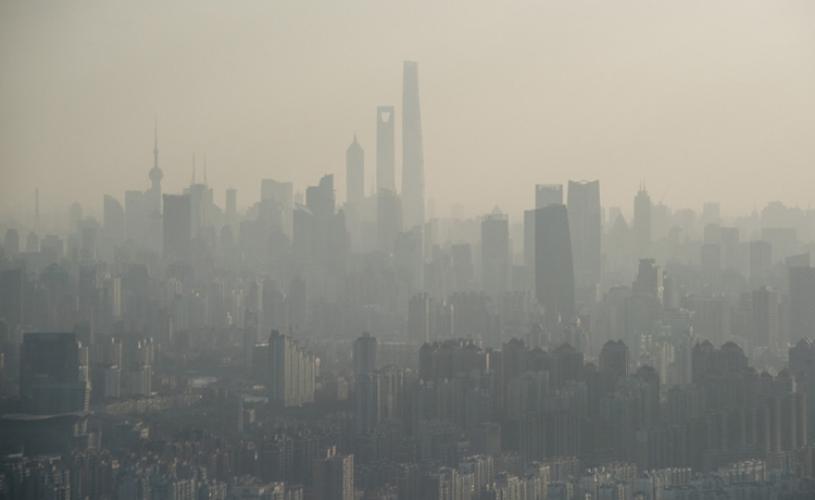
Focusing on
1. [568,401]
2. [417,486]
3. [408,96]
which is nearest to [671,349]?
[568,401]

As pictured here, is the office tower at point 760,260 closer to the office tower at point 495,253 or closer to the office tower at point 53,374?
the office tower at point 495,253

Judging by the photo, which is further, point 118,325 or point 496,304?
point 496,304

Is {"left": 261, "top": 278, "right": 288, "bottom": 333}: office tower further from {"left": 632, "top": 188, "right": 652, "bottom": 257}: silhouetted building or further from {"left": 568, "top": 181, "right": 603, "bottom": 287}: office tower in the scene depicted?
{"left": 632, "top": 188, "right": 652, "bottom": 257}: silhouetted building

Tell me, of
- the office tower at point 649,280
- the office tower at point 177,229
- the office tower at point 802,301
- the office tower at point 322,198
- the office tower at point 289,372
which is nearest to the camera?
the office tower at point 289,372

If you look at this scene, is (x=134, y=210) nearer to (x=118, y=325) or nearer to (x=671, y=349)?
(x=118, y=325)

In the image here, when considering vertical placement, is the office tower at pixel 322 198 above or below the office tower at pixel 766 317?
above

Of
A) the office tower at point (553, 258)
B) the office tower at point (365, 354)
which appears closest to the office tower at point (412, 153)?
the office tower at point (553, 258)

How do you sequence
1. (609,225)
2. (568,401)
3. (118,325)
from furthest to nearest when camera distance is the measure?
(609,225) → (118,325) → (568,401)
